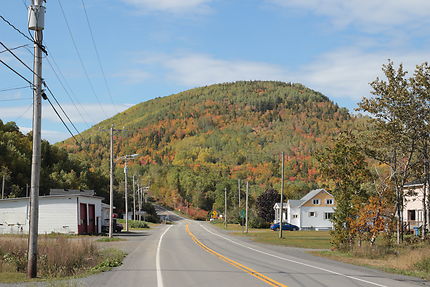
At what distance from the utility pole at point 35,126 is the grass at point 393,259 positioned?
1522 centimetres

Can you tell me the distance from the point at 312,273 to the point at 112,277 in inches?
305

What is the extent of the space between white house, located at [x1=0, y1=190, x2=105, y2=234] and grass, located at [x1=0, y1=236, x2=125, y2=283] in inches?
1018

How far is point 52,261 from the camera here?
20938 millimetres

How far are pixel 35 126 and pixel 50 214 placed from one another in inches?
1320

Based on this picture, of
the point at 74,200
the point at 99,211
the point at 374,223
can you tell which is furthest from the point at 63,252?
the point at 99,211

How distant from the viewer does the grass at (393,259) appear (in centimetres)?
2302

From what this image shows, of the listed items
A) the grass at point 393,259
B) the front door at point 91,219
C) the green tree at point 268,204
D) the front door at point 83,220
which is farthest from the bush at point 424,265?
the green tree at point 268,204

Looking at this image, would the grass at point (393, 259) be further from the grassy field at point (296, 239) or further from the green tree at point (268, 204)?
the green tree at point (268, 204)

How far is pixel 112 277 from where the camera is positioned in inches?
727

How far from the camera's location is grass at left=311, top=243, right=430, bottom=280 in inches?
906

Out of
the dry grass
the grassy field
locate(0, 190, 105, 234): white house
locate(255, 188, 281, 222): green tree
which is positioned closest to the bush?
the dry grass

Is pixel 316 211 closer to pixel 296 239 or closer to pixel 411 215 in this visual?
pixel 411 215

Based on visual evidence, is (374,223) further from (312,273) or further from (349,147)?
(312,273)

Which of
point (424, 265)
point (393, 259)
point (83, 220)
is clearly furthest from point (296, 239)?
point (424, 265)
